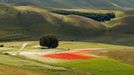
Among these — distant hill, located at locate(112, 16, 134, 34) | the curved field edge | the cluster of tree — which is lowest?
distant hill, located at locate(112, 16, 134, 34)

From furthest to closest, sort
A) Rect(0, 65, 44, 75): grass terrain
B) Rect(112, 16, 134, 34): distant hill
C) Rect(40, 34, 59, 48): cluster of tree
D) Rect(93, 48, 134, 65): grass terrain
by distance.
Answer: Rect(112, 16, 134, 34): distant hill
Rect(40, 34, 59, 48): cluster of tree
Rect(93, 48, 134, 65): grass terrain
Rect(0, 65, 44, 75): grass terrain

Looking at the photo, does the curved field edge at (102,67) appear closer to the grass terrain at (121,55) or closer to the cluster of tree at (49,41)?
the grass terrain at (121,55)

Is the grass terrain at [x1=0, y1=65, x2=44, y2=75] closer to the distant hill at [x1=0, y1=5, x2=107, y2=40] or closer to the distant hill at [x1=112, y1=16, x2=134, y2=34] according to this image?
the distant hill at [x1=0, y1=5, x2=107, y2=40]

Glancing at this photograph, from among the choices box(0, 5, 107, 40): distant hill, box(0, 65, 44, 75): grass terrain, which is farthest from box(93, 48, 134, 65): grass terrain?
box(0, 5, 107, 40): distant hill

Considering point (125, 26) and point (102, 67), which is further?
point (125, 26)

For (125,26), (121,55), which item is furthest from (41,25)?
(121,55)

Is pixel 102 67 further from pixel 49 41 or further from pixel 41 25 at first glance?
pixel 41 25

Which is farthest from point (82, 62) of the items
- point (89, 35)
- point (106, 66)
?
point (89, 35)

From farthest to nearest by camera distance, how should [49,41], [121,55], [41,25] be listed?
[41,25] → [49,41] → [121,55]

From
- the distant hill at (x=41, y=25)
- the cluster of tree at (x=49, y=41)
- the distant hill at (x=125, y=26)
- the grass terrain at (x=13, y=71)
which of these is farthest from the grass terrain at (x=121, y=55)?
the distant hill at (x=125, y=26)

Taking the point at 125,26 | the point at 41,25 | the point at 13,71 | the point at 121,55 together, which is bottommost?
the point at 125,26
